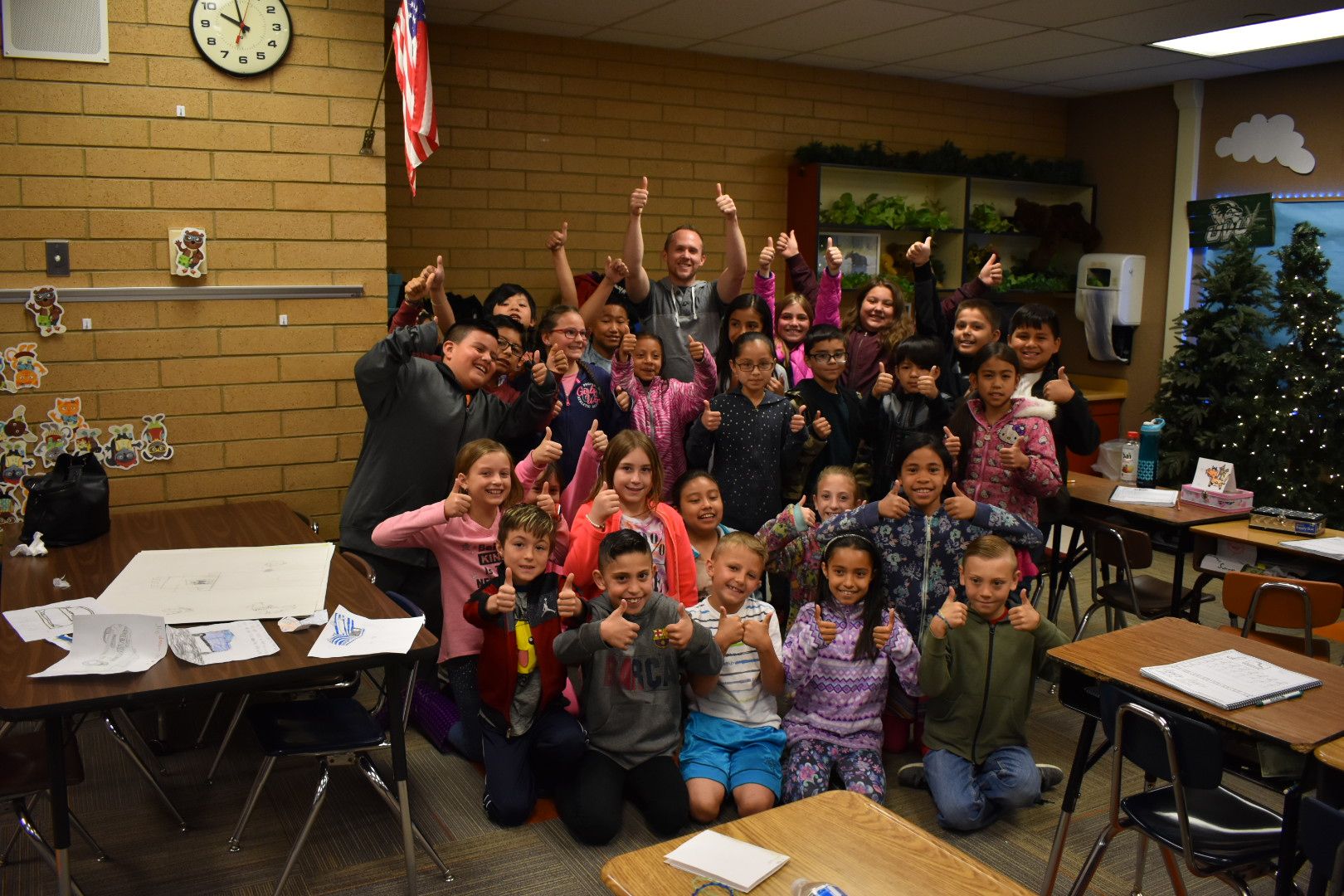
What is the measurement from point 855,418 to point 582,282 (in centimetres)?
226

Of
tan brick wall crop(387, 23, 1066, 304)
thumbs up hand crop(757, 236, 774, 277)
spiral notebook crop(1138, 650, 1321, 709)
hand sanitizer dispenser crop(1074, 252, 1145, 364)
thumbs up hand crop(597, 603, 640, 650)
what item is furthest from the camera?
hand sanitizer dispenser crop(1074, 252, 1145, 364)

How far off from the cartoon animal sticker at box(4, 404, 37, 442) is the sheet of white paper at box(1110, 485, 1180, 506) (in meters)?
4.63

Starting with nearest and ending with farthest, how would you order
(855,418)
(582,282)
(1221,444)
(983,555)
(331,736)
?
(331,736) → (983,555) → (855,418) → (582,282) → (1221,444)

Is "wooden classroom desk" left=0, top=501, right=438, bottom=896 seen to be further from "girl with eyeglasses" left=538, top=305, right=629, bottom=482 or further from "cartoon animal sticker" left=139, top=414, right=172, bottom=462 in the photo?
"girl with eyeglasses" left=538, top=305, right=629, bottom=482

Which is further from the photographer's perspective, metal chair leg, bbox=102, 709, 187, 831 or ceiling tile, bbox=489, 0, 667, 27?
ceiling tile, bbox=489, 0, 667, 27

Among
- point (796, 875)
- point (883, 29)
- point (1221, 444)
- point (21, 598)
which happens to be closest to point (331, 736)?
point (21, 598)

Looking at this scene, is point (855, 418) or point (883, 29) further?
point (883, 29)

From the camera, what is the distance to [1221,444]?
6844 millimetres

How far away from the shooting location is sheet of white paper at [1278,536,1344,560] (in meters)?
3.97

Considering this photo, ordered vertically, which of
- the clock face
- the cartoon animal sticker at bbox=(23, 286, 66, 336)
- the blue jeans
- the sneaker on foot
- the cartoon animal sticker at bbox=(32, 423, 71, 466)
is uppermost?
the clock face

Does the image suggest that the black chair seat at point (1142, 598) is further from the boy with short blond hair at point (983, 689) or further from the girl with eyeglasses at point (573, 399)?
the girl with eyeglasses at point (573, 399)

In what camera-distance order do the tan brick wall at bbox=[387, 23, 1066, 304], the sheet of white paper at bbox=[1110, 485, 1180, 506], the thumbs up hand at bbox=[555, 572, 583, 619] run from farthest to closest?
the tan brick wall at bbox=[387, 23, 1066, 304] < the sheet of white paper at bbox=[1110, 485, 1180, 506] < the thumbs up hand at bbox=[555, 572, 583, 619]

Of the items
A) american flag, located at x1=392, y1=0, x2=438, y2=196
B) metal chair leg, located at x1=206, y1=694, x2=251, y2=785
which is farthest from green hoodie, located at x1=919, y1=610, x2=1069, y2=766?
american flag, located at x1=392, y1=0, x2=438, y2=196

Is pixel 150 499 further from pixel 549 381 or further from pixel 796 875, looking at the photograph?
pixel 796 875
